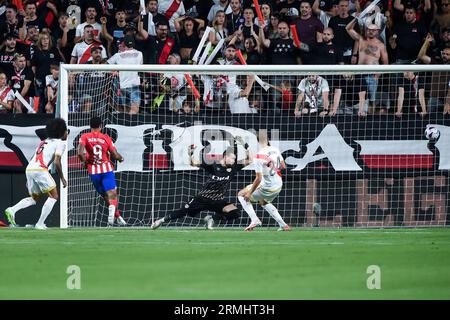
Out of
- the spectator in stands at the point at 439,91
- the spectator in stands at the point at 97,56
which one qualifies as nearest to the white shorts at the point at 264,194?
the spectator in stands at the point at 439,91

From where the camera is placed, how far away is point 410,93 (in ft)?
71.6

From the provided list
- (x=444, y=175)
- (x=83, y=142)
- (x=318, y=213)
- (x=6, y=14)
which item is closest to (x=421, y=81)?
(x=444, y=175)

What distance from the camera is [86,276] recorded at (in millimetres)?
11609

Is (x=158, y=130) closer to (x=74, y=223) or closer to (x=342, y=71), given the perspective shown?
(x=74, y=223)

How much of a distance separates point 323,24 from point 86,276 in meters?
13.1

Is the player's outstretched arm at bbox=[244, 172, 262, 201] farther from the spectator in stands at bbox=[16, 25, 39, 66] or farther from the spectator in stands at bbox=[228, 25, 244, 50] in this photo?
the spectator in stands at bbox=[16, 25, 39, 66]

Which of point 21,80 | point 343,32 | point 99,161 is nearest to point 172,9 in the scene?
point 21,80

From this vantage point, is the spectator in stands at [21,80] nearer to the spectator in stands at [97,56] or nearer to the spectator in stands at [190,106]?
the spectator in stands at [97,56]

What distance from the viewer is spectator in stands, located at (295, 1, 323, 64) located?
74.9 ft

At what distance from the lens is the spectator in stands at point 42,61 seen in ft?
77.5

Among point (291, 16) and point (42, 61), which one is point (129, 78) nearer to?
point (42, 61)

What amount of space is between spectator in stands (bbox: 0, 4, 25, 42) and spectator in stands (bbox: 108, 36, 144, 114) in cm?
277

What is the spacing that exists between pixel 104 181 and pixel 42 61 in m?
4.03

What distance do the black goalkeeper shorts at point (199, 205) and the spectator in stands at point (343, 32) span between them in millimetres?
4839
